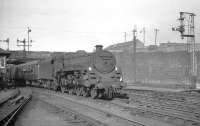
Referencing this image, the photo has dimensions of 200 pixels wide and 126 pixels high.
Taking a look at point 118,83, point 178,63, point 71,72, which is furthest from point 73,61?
point 178,63

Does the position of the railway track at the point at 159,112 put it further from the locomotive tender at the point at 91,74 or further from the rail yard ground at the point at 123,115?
the locomotive tender at the point at 91,74

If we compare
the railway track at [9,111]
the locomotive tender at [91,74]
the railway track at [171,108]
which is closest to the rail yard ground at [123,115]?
the railway track at [171,108]

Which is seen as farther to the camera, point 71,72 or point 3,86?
point 3,86

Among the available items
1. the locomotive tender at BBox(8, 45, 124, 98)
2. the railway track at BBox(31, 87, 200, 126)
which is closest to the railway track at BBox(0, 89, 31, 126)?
the locomotive tender at BBox(8, 45, 124, 98)

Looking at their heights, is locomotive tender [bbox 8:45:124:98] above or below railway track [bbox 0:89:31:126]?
above

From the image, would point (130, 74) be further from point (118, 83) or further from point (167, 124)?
point (167, 124)

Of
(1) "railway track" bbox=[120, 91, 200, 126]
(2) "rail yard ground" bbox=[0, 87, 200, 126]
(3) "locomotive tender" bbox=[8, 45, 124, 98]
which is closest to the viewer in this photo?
(2) "rail yard ground" bbox=[0, 87, 200, 126]

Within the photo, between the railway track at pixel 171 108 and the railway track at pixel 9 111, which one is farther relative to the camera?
the railway track at pixel 171 108

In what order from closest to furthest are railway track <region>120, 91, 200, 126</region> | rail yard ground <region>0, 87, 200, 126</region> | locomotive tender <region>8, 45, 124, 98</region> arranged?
rail yard ground <region>0, 87, 200, 126</region> → railway track <region>120, 91, 200, 126</region> → locomotive tender <region>8, 45, 124, 98</region>

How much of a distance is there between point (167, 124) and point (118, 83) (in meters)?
7.17

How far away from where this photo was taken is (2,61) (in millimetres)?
27328

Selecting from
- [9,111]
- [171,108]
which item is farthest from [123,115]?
[9,111]

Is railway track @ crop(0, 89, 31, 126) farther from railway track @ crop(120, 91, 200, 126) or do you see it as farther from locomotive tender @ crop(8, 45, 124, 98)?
railway track @ crop(120, 91, 200, 126)

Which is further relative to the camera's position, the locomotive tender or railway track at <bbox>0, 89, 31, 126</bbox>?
the locomotive tender
